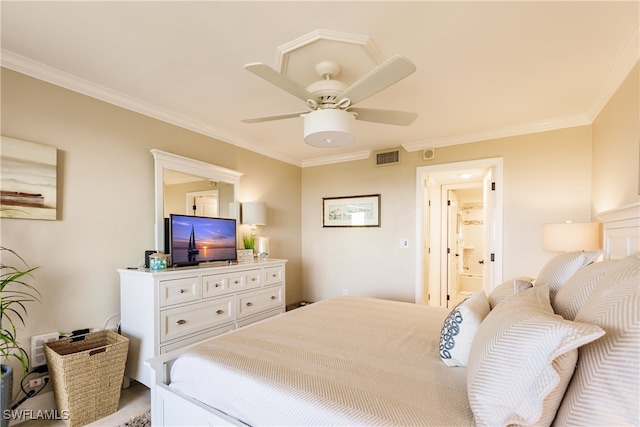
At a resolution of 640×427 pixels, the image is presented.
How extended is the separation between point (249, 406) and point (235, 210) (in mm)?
2600

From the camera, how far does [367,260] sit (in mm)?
4137

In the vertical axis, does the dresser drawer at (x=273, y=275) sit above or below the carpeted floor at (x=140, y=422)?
above

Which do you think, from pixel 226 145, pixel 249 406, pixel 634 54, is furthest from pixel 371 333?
pixel 226 145

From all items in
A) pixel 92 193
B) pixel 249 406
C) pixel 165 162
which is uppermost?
pixel 165 162

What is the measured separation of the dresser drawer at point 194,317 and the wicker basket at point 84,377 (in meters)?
0.28

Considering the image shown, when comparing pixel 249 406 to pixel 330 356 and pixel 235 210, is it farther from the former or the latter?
pixel 235 210

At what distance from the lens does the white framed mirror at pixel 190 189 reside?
8.95 feet

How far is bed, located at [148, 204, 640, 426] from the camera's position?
770 mm

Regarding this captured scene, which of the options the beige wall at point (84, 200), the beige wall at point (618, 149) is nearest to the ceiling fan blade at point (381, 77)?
the beige wall at point (618, 149)

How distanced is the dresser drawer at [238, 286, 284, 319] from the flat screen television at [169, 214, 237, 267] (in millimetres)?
476

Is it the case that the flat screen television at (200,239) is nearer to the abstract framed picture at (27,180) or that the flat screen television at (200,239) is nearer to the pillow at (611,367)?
the abstract framed picture at (27,180)

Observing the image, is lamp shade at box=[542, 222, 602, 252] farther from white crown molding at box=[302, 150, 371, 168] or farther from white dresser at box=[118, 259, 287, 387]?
white dresser at box=[118, 259, 287, 387]

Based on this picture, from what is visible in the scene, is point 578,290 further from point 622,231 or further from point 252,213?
point 252,213

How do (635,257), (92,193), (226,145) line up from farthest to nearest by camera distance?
(226,145), (92,193), (635,257)
